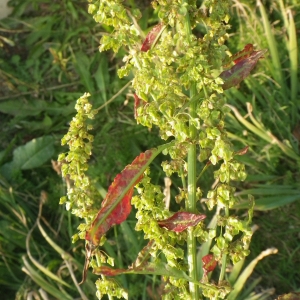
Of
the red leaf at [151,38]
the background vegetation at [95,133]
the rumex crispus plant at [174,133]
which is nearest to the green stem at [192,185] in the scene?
the rumex crispus plant at [174,133]

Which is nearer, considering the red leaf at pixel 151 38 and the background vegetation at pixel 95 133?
the red leaf at pixel 151 38

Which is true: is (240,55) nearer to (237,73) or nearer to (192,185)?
(237,73)

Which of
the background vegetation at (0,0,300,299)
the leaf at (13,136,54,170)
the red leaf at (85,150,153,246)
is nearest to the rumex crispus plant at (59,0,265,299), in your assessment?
the red leaf at (85,150,153,246)

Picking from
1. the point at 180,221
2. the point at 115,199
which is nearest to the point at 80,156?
the point at 115,199

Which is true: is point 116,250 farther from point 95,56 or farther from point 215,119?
point 215,119

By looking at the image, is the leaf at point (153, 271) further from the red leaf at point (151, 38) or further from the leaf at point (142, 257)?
the red leaf at point (151, 38)

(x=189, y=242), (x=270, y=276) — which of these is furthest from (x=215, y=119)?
(x=270, y=276)

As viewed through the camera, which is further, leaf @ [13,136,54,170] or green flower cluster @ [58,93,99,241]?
leaf @ [13,136,54,170]

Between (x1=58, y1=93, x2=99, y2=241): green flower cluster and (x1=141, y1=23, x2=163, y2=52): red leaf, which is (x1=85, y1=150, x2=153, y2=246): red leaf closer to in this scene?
(x1=58, y1=93, x2=99, y2=241): green flower cluster

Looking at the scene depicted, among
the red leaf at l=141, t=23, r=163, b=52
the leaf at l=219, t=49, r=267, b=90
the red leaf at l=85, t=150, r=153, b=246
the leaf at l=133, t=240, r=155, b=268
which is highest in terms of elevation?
the red leaf at l=141, t=23, r=163, b=52
